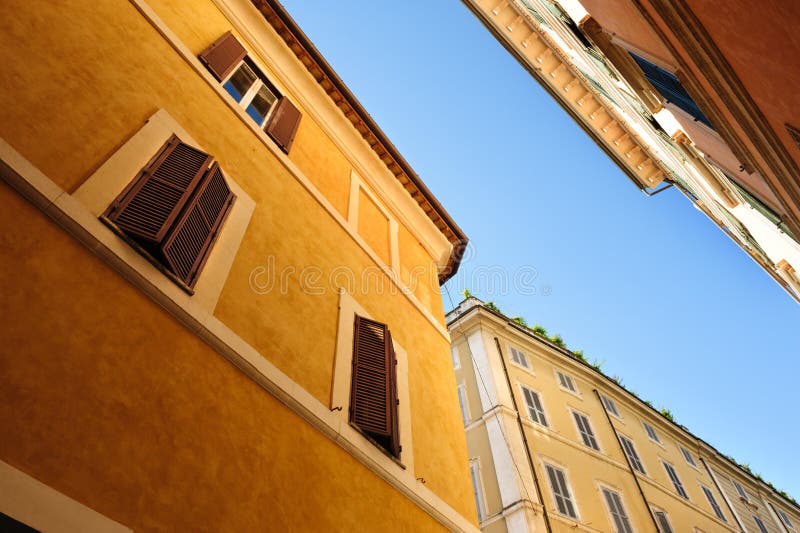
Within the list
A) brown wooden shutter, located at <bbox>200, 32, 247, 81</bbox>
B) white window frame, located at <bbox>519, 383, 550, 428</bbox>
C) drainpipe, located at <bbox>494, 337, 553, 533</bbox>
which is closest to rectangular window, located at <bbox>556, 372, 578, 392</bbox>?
white window frame, located at <bbox>519, 383, 550, 428</bbox>

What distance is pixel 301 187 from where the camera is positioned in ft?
20.8

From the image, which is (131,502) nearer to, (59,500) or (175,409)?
(59,500)

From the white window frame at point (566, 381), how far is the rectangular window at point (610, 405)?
173 centimetres

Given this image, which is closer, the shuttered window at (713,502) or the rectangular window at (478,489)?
the rectangular window at (478,489)

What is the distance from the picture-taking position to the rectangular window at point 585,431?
18.5 metres

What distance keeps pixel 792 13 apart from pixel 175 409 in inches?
202

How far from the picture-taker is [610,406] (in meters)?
21.5

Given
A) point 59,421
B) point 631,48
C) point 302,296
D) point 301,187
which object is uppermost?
point 631,48

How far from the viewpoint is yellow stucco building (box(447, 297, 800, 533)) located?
49.2 ft

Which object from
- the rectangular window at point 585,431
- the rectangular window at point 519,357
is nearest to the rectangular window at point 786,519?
the rectangular window at point 585,431

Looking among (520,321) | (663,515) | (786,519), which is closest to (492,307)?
(520,321)

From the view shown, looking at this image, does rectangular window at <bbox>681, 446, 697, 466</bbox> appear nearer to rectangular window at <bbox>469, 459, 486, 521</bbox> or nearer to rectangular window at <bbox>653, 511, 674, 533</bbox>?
rectangular window at <bbox>653, 511, 674, 533</bbox>

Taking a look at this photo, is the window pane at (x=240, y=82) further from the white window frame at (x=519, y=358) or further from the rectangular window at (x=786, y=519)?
the rectangular window at (x=786, y=519)

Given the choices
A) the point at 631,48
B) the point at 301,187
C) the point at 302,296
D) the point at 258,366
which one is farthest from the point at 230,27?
the point at 631,48
